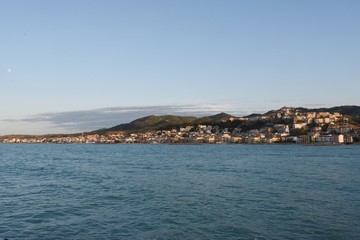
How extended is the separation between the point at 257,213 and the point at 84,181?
2069cm

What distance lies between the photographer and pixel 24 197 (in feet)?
89.7

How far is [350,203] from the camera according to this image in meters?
23.5

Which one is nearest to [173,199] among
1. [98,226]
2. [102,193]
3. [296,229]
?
[102,193]

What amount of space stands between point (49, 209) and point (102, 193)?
6279mm

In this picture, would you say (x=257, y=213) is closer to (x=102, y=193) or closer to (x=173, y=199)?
(x=173, y=199)

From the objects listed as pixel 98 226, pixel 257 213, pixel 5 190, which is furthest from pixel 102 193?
pixel 257 213

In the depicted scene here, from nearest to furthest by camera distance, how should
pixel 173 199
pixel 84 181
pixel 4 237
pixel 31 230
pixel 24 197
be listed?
pixel 4 237
pixel 31 230
pixel 173 199
pixel 24 197
pixel 84 181

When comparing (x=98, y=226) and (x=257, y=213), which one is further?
(x=257, y=213)

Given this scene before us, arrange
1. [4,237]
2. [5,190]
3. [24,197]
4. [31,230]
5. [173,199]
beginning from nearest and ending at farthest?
1. [4,237]
2. [31,230]
3. [173,199]
4. [24,197]
5. [5,190]

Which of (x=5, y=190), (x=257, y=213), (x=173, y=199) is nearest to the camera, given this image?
(x=257, y=213)

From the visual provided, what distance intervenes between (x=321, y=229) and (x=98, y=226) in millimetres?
10103

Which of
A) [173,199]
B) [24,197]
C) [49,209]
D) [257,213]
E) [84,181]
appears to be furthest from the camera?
[84,181]

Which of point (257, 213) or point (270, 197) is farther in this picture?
point (270, 197)

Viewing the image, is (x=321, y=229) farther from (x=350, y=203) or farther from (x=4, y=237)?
(x=4, y=237)
